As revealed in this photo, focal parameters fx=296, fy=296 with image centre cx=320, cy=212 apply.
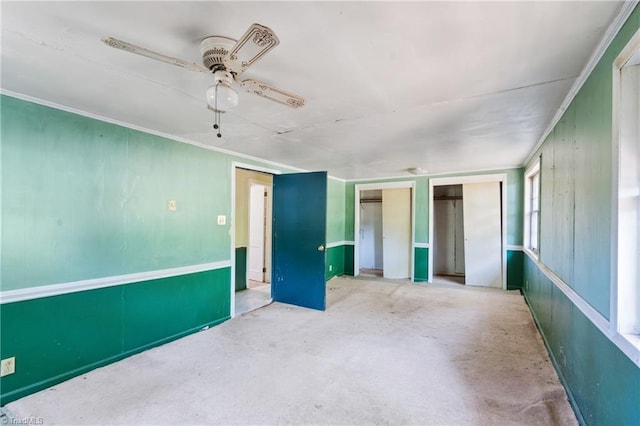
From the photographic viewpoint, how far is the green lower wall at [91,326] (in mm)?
2160

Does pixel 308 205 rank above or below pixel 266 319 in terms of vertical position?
above

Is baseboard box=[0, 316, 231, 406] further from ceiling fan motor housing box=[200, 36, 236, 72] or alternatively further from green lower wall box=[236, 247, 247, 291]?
ceiling fan motor housing box=[200, 36, 236, 72]

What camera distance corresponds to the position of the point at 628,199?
133cm

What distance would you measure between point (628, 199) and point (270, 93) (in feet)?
6.31

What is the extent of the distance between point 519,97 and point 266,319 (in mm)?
3495

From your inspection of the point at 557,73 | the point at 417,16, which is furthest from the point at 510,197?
the point at 417,16

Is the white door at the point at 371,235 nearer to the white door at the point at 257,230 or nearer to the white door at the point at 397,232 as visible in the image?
the white door at the point at 397,232

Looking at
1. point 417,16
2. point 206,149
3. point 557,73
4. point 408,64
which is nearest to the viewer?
point 417,16

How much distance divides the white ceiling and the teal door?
1.42 m

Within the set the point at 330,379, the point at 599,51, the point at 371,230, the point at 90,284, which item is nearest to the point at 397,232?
the point at 371,230

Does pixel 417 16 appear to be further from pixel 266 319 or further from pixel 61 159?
pixel 266 319

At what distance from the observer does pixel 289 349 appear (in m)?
2.93

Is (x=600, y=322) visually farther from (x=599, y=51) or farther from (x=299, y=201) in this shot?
(x=299, y=201)

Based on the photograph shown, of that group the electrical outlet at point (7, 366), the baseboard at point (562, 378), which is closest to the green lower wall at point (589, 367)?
the baseboard at point (562, 378)
